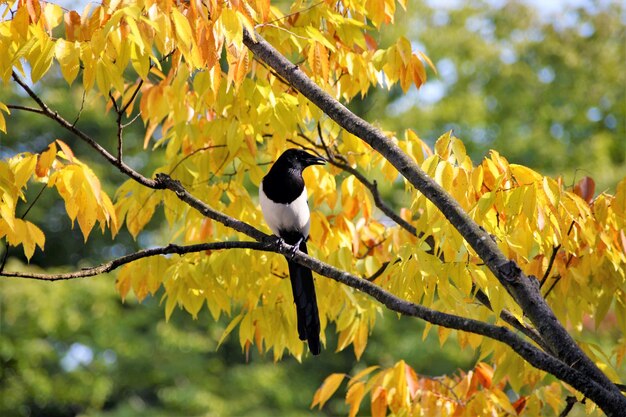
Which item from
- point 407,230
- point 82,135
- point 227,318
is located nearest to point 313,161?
point 407,230

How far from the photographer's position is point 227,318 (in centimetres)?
1329

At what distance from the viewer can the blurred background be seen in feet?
39.1

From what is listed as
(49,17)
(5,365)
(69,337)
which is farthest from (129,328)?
(49,17)

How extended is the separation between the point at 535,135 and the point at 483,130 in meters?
1.28

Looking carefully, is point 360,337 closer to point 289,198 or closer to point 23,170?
point 289,198

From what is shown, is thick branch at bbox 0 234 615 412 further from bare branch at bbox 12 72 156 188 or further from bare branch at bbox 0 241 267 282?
bare branch at bbox 12 72 156 188

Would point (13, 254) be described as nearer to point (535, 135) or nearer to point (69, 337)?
point (69, 337)

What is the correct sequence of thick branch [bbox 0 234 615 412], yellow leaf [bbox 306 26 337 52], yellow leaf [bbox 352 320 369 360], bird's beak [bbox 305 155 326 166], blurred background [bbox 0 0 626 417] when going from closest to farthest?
thick branch [bbox 0 234 615 412] < yellow leaf [bbox 306 26 337 52] < yellow leaf [bbox 352 320 369 360] < bird's beak [bbox 305 155 326 166] < blurred background [bbox 0 0 626 417]

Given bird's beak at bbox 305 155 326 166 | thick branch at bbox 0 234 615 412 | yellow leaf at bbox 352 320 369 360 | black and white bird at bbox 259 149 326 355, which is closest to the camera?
thick branch at bbox 0 234 615 412

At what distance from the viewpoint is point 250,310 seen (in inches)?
136

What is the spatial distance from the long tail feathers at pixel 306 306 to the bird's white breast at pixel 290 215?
0.63 m

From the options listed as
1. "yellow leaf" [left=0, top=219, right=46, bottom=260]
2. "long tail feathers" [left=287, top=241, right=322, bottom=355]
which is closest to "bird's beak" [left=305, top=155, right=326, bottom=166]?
"long tail feathers" [left=287, top=241, right=322, bottom=355]

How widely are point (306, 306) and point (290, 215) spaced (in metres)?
0.77

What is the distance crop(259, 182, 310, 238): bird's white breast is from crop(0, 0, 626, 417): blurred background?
279 inches
